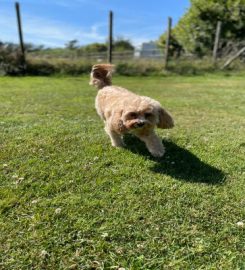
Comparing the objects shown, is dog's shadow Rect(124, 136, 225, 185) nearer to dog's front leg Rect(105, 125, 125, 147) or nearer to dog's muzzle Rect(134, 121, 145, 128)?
dog's front leg Rect(105, 125, 125, 147)

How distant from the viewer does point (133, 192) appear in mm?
3283

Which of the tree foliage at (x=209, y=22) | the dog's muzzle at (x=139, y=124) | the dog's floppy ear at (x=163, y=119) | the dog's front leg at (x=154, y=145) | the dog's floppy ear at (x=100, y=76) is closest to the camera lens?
the dog's muzzle at (x=139, y=124)

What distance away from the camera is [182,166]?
3.90 m

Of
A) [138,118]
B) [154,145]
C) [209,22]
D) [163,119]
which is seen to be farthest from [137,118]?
[209,22]

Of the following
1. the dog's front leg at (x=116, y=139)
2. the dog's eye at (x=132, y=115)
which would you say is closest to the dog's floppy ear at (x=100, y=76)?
the dog's front leg at (x=116, y=139)

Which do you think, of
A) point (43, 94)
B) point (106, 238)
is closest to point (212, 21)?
point (43, 94)

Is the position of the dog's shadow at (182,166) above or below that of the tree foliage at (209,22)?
below

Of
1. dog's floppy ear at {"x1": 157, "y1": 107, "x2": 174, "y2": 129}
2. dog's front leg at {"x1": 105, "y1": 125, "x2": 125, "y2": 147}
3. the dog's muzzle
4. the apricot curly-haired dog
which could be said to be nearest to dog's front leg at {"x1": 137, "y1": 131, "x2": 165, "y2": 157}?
the apricot curly-haired dog

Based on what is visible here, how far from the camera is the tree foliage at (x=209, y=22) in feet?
62.6

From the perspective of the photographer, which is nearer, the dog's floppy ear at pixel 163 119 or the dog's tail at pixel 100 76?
the dog's floppy ear at pixel 163 119

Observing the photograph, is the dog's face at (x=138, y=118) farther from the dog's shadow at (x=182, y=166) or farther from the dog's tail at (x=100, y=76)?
the dog's tail at (x=100, y=76)

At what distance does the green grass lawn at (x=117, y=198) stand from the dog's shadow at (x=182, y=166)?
0.01m

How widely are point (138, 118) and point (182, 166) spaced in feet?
2.79

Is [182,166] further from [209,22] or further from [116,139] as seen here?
[209,22]
